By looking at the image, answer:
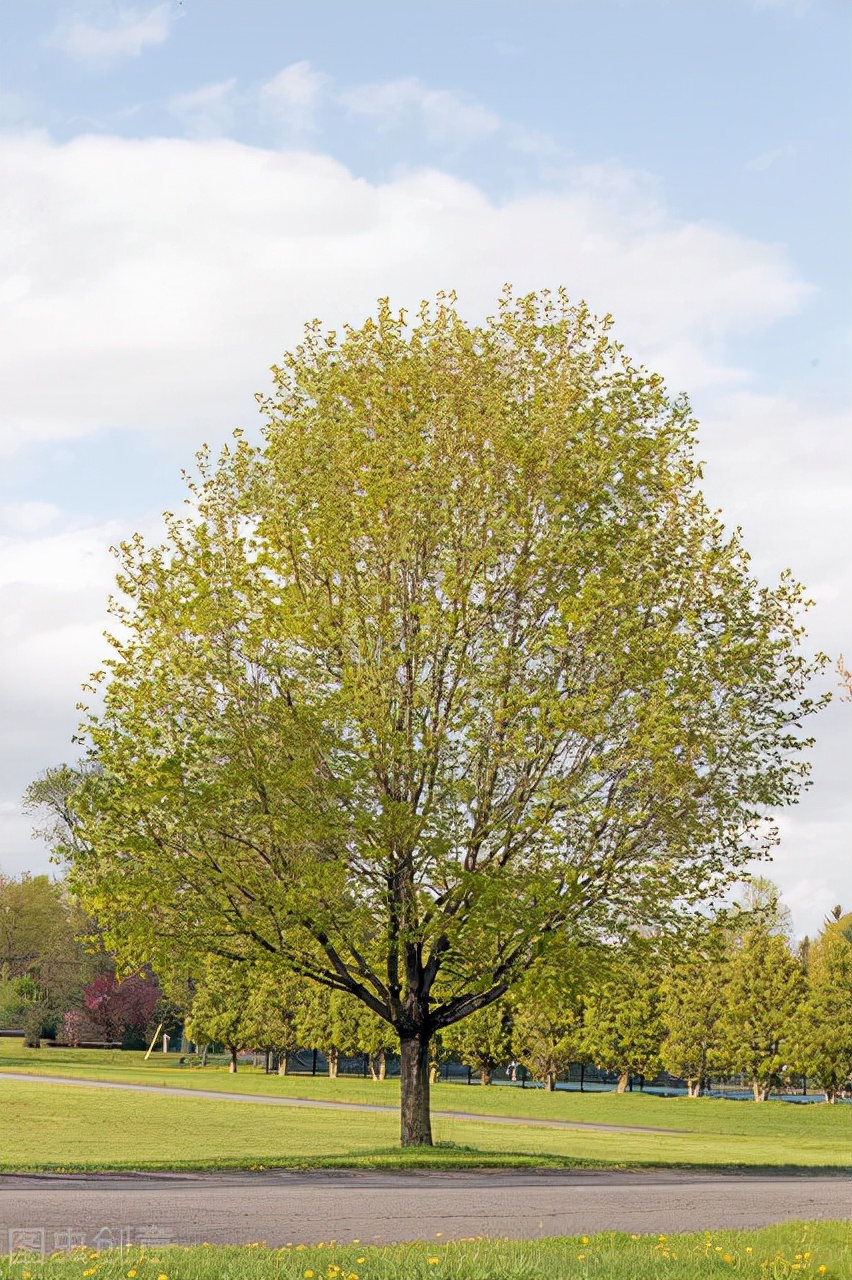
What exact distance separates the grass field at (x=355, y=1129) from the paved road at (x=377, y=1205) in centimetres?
204

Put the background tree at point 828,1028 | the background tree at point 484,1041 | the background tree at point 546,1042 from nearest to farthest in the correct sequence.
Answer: the background tree at point 828,1028 < the background tree at point 546,1042 < the background tree at point 484,1041

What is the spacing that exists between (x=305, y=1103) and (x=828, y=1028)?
845 inches

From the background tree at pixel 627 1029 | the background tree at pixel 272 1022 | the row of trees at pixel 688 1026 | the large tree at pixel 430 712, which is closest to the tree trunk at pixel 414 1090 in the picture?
the large tree at pixel 430 712

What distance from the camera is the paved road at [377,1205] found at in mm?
11383

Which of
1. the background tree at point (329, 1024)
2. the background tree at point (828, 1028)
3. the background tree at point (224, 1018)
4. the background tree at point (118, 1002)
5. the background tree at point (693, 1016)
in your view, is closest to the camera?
the background tree at point (828, 1028)

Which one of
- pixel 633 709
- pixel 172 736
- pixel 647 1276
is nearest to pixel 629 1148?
pixel 633 709

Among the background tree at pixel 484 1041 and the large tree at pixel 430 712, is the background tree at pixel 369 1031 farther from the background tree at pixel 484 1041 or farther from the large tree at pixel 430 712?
the large tree at pixel 430 712

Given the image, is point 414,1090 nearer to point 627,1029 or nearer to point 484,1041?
point 627,1029

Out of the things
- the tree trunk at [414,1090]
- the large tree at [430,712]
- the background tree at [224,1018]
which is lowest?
the background tree at [224,1018]

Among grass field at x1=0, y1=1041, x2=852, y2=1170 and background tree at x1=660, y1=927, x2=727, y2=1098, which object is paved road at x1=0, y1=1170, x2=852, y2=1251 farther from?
background tree at x1=660, y1=927, x2=727, y2=1098

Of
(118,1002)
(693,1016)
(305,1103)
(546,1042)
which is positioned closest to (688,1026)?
(693,1016)

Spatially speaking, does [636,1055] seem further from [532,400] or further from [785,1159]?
[532,400]

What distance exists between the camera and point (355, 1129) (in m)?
28.8

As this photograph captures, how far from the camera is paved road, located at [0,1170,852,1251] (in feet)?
37.3
